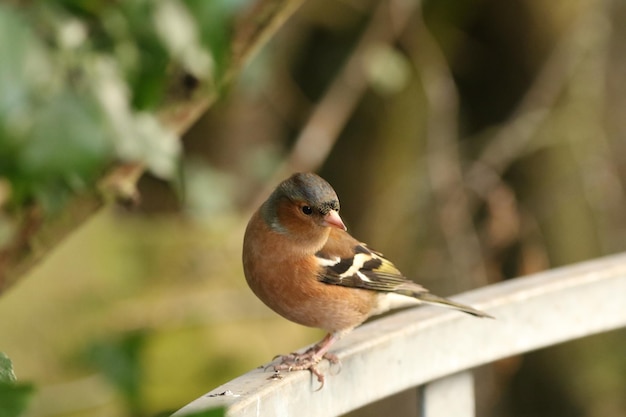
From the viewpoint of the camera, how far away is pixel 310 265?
107 inches

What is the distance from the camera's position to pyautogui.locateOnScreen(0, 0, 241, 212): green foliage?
1.82m

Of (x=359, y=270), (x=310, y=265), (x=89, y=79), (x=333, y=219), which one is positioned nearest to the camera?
(x=89, y=79)

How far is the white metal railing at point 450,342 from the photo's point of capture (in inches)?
73.6

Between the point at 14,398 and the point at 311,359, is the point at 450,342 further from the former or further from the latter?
the point at 14,398

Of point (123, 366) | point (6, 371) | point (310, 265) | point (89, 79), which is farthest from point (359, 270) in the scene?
point (6, 371)

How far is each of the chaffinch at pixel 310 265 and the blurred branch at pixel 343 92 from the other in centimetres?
178

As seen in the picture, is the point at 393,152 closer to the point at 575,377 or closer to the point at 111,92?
the point at 575,377

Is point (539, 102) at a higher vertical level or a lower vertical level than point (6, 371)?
higher

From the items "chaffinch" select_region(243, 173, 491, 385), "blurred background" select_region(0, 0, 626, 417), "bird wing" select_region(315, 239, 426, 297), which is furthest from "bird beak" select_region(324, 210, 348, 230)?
"blurred background" select_region(0, 0, 626, 417)

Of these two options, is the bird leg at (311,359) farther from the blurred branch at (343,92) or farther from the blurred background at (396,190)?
the blurred branch at (343,92)

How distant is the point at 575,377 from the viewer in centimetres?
525

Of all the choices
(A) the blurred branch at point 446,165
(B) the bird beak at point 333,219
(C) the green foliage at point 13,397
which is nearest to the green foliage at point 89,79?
(B) the bird beak at point 333,219

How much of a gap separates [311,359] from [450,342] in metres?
0.30

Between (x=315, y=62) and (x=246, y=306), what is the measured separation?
5.61 feet
